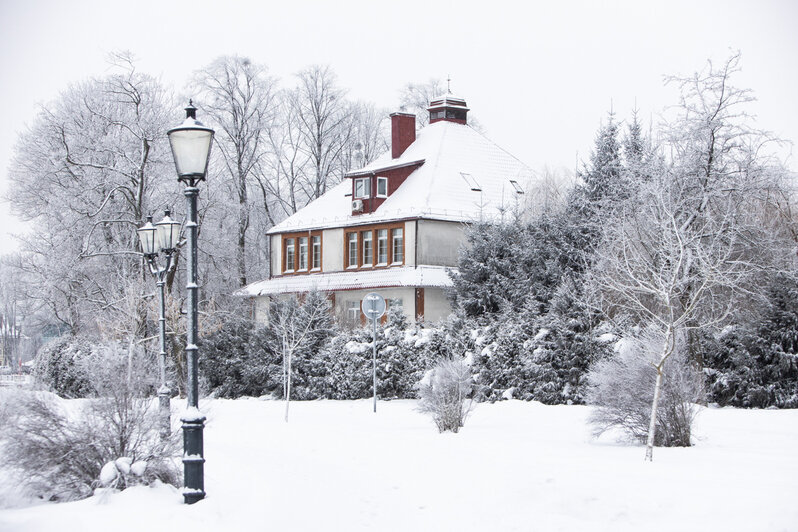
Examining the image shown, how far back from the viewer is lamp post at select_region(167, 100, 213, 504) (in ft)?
31.6

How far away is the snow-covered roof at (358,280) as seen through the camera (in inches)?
1481

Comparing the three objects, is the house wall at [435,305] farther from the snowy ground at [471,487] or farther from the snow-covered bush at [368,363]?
Result: the snowy ground at [471,487]

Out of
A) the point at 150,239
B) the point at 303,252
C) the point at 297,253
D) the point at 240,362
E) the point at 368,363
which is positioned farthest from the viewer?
the point at 297,253

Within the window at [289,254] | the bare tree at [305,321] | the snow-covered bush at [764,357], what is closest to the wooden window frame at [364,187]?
the window at [289,254]

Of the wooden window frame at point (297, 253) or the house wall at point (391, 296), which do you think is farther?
the wooden window frame at point (297, 253)

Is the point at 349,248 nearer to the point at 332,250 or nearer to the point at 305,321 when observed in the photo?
the point at 332,250

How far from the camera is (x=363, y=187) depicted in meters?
41.8

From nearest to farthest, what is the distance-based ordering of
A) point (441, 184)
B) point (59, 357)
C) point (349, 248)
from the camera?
1. point (59, 357)
2. point (441, 184)
3. point (349, 248)

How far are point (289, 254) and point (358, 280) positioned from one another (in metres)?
6.11

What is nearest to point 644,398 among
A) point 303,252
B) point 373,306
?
point 373,306

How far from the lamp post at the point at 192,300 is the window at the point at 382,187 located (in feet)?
103

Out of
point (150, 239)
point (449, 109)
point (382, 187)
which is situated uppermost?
point (449, 109)

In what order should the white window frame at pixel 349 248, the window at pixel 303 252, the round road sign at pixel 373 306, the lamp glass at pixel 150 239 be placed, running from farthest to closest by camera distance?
the window at pixel 303 252
the white window frame at pixel 349 248
the round road sign at pixel 373 306
the lamp glass at pixel 150 239

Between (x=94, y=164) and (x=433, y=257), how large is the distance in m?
14.4
